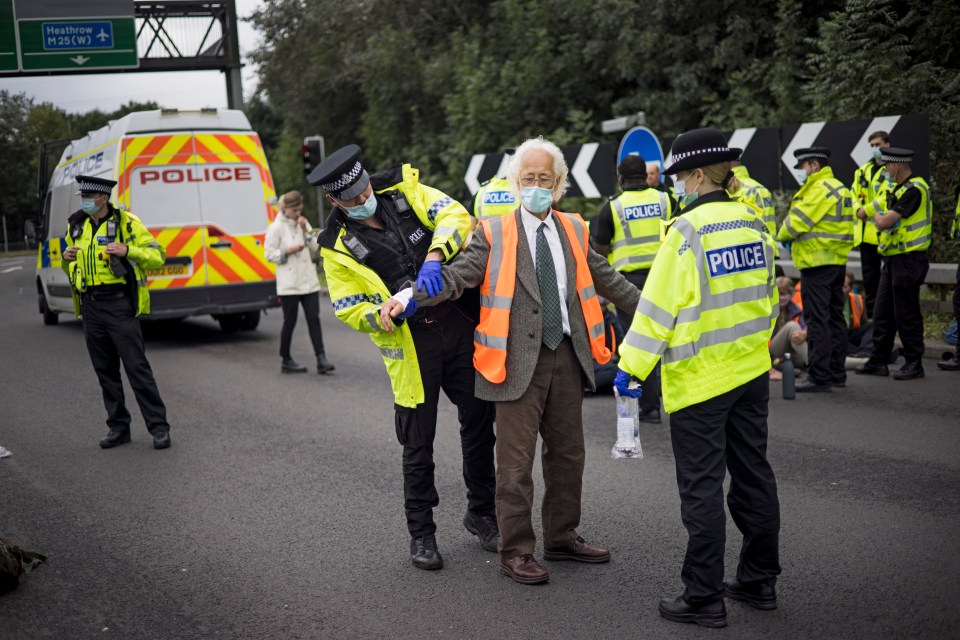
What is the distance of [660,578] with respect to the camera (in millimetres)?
4555

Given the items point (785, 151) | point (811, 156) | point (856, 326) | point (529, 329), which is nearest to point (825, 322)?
point (811, 156)

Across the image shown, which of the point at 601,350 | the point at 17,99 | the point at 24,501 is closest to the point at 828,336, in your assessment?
the point at 601,350

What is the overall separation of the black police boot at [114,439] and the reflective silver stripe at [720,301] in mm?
5316

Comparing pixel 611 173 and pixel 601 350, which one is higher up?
pixel 611 173

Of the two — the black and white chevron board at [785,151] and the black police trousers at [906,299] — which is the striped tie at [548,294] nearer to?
the black police trousers at [906,299]

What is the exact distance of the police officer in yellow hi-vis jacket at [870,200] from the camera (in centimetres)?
946

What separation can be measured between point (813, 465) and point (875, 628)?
2.55 m

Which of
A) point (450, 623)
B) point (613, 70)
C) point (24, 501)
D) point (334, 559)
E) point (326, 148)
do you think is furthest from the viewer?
point (326, 148)

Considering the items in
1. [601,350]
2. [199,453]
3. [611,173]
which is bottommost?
[199,453]

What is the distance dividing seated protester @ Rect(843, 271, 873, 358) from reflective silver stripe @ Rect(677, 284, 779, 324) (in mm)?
6622

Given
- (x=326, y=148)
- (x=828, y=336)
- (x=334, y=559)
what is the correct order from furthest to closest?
(x=326, y=148) → (x=828, y=336) → (x=334, y=559)

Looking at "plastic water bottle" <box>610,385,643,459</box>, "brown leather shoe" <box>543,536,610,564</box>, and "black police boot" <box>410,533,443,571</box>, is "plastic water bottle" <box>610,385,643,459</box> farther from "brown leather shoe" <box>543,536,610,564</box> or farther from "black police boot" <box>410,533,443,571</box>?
"black police boot" <box>410,533,443,571</box>

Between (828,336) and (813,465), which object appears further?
(828,336)

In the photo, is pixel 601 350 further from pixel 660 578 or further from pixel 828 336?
pixel 828 336
